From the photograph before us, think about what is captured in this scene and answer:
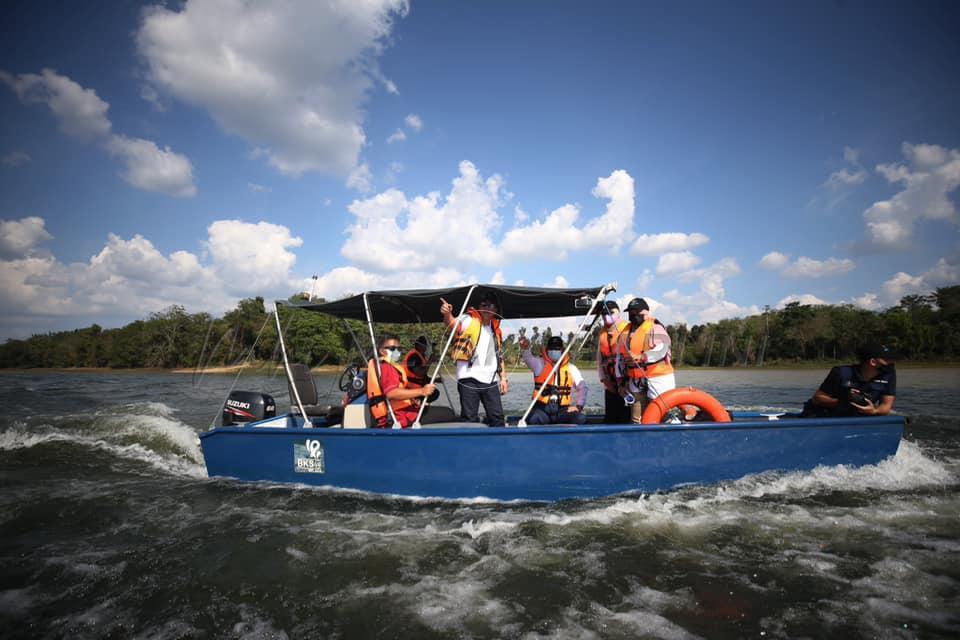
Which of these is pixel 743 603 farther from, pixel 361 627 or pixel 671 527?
pixel 361 627

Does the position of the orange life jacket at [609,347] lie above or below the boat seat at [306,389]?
above

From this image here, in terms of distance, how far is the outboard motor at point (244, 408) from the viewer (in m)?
6.61

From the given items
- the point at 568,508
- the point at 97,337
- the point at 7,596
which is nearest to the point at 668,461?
the point at 568,508

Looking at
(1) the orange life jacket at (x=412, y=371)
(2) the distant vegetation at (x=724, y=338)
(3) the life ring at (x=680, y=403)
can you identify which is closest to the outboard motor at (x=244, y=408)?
(1) the orange life jacket at (x=412, y=371)

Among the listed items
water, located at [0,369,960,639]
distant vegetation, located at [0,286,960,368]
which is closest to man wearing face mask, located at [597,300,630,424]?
water, located at [0,369,960,639]

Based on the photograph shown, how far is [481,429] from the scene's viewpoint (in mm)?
4422

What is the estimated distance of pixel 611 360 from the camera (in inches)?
226

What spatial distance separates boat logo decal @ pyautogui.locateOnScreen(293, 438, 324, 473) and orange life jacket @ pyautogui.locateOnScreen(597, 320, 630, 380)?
12.3ft

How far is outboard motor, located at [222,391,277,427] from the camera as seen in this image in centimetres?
661

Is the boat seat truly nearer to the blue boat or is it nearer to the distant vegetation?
the blue boat

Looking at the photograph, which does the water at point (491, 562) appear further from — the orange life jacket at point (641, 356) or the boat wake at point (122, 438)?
the boat wake at point (122, 438)

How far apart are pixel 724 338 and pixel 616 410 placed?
266 feet

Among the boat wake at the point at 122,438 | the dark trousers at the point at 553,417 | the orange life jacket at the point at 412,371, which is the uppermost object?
the orange life jacket at the point at 412,371

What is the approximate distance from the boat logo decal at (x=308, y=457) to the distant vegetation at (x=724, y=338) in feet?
160
